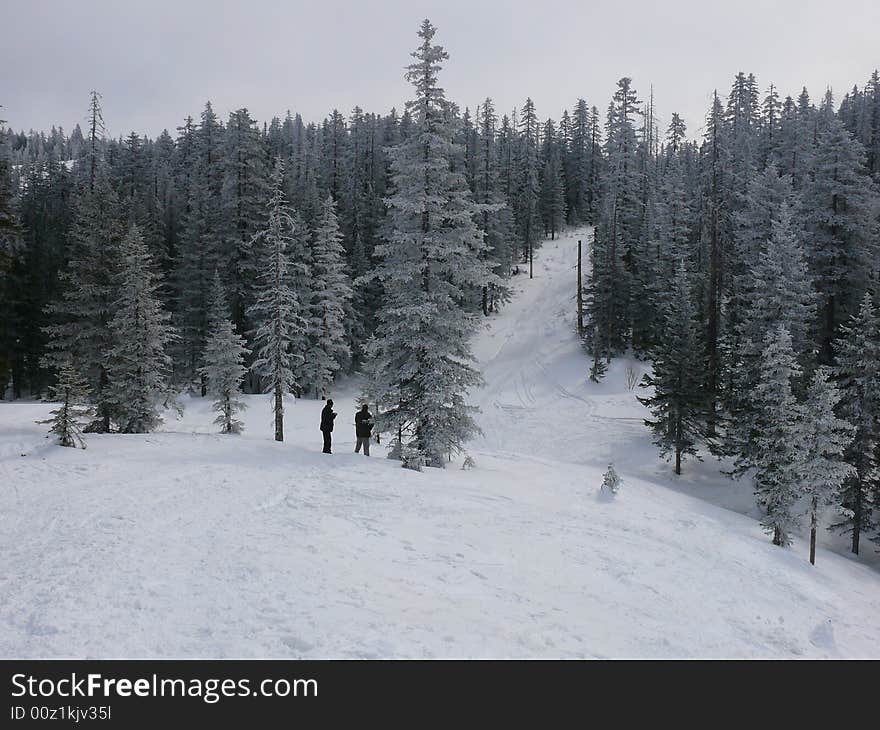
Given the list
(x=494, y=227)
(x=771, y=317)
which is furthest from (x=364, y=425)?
(x=494, y=227)

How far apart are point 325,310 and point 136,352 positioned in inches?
743

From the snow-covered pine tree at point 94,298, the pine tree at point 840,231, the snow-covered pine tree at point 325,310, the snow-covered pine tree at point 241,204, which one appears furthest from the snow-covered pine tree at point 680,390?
the snow-covered pine tree at point 241,204

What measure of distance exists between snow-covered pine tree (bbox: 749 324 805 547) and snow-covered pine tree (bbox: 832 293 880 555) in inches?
120

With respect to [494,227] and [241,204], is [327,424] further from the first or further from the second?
[494,227]

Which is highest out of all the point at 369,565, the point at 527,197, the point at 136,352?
the point at 527,197

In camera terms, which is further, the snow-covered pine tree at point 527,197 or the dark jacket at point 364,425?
the snow-covered pine tree at point 527,197

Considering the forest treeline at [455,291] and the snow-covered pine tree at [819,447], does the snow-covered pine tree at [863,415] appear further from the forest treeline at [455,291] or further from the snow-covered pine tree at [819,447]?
the snow-covered pine tree at [819,447]

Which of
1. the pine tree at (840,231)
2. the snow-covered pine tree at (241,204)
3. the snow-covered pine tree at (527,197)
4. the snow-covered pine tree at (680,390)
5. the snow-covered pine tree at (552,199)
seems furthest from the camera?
the snow-covered pine tree at (552,199)

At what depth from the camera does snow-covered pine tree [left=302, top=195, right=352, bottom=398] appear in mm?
41906

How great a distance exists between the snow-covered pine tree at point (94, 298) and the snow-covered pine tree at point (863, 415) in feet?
106

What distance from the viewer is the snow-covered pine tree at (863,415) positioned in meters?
23.5

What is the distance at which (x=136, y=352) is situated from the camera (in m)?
25.0
